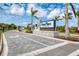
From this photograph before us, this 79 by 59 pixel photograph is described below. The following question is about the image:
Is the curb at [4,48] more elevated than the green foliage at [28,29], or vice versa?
the green foliage at [28,29]

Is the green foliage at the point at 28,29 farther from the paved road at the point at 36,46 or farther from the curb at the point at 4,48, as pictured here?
the curb at the point at 4,48

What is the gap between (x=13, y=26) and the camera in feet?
7.14

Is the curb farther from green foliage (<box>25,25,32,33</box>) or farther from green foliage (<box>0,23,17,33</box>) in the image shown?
green foliage (<box>25,25,32,33</box>)

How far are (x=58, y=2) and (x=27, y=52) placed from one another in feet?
2.17

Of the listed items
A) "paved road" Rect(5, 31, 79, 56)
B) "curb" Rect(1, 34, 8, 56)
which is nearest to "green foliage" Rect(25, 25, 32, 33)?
"paved road" Rect(5, 31, 79, 56)

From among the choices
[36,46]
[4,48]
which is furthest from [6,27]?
[36,46]

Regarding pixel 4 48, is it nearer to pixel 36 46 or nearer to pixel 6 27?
pixel 6 27

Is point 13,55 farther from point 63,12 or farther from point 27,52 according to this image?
point 63,12

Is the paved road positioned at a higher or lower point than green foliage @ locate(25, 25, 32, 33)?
lower

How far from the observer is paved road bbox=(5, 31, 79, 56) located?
7.06 ft

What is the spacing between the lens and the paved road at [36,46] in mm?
2150

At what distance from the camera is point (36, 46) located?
7.12 ft

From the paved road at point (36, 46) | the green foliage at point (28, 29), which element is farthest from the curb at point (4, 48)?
the green foliage at point (28, 29)

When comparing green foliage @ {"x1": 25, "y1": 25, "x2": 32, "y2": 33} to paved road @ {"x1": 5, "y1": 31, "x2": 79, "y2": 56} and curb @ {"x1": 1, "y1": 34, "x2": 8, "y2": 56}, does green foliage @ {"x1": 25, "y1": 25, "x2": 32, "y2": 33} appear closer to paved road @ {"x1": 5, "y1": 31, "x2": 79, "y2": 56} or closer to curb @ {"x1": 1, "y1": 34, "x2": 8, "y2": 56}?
paved road @ {"x1": 5, "y1": 31, "x2": 79, "y2": 56}
